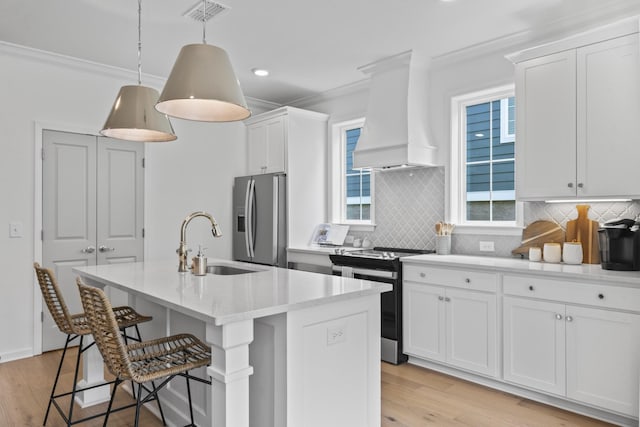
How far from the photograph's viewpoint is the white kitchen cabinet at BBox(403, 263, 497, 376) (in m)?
3.19

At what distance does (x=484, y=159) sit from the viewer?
13.0 feet

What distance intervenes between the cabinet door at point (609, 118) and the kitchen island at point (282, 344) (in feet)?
5.75

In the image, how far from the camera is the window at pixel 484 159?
12.5ft

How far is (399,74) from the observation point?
13.4 ft

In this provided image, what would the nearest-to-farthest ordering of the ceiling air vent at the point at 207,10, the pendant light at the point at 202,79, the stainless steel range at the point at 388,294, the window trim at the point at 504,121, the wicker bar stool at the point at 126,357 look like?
the wicker bar stool at the point at 126,357, the pendant light at the point at 202,79, the ceiling air vent at the point at 207,10, the stainless steel range at the point at 388,294, the window trim at the point at 504,121

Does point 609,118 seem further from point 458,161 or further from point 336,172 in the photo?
point 336,172

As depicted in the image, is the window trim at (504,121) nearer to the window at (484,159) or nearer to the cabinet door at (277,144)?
the window at (484,159)

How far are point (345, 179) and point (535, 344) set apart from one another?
2929 millimetres

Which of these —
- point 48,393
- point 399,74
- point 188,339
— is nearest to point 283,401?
point 188,339

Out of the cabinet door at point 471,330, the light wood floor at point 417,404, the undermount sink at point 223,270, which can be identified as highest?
the undermount sink at point 223,270

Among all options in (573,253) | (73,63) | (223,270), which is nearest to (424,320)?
(573,253)

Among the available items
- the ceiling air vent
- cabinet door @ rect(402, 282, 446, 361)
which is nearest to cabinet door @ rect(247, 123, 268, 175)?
the ceiling air vent

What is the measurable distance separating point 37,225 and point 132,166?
1.04m

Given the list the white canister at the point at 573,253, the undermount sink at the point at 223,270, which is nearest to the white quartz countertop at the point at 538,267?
the white canister at the point at 573,253
